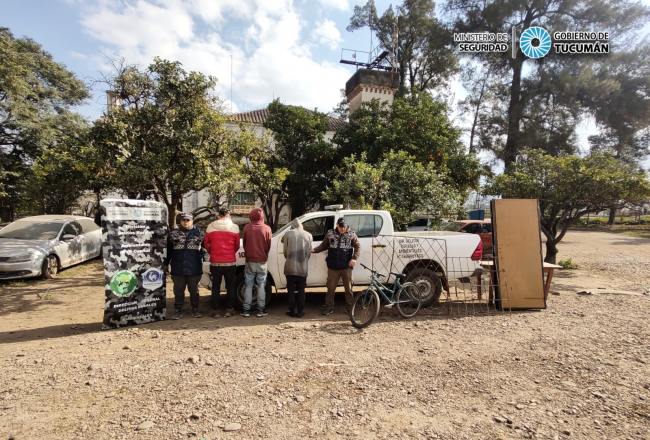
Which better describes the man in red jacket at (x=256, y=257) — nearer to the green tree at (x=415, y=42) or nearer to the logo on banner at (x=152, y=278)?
the logo on banner at (x=152, y=278)

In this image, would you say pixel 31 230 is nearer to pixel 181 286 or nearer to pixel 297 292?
pixel 181 286

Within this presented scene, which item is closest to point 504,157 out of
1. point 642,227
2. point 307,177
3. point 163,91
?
point 307,177

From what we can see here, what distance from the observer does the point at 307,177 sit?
66.7ft

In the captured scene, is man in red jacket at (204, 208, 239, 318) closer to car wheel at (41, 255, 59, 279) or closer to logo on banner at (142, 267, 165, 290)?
logo on banner at (142, 267, 165, 290)

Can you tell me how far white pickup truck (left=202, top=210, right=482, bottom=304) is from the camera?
672 cm

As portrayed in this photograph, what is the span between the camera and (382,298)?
629 centimetres

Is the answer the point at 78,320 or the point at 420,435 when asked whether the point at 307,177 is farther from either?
the point at 420,435

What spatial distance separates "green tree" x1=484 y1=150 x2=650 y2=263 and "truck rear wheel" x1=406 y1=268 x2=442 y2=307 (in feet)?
23.6

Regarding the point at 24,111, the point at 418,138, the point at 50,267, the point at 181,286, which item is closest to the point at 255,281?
the point at 181,286

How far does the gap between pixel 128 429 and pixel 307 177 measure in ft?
58.5

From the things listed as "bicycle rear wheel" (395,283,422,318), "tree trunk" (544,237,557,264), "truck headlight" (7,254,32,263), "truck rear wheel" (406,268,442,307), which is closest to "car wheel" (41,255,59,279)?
"truck headlight" (7,254,32,263)

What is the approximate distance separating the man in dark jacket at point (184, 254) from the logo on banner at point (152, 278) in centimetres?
20

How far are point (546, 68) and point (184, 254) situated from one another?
28613 mm

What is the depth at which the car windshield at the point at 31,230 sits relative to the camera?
948 cm
